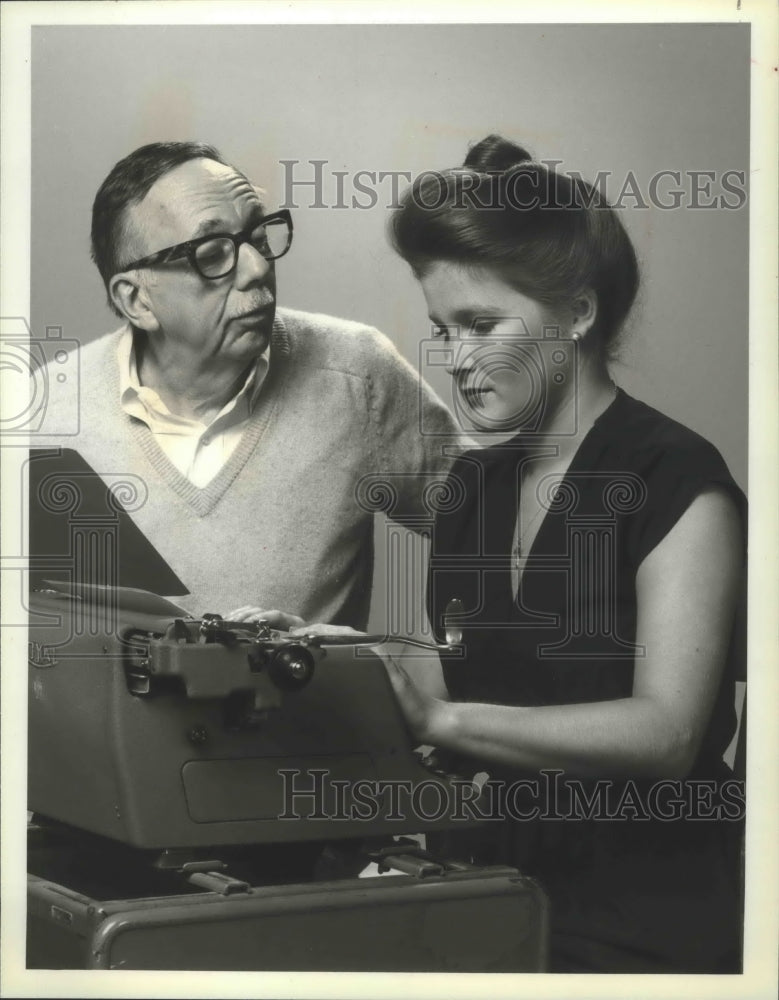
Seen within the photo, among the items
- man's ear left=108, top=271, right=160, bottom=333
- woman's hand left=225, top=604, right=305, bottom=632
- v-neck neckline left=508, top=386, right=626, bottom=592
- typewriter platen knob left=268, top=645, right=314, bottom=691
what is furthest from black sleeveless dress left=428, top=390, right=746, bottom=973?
man's ear left=108, top=271, right=160, bottom=333

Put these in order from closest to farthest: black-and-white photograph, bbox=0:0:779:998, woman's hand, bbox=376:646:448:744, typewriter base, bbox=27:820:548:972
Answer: typewriter base, bbox=27:820:548:972
woman's hand, bbox=376:646:448:744
black-and-white photograph, bbox=0:0:779:998

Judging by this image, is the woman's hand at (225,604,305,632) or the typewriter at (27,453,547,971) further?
the woman's hand at (225,604,305,632)

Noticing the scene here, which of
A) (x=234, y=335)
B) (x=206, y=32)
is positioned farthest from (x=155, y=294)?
(x=206, y=32)

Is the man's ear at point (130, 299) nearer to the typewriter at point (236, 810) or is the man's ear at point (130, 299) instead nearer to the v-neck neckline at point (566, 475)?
the typewriter at point (236, 810)

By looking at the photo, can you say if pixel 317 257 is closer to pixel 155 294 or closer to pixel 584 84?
pixel 155 294

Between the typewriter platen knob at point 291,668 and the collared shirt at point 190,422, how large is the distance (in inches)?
19.0

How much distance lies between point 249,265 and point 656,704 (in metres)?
0.99

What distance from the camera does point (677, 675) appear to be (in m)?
2.20

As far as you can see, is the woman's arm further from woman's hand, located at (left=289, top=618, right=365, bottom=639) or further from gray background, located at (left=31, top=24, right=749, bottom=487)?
gray background, located at (left=31, top=24, right=749, bottom=487)

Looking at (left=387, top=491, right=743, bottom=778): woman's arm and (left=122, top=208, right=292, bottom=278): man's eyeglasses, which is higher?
(left=122, top=208, right=292, bottom=278): man's eyeglasses

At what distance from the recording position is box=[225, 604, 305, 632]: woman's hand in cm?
219

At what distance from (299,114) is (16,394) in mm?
682

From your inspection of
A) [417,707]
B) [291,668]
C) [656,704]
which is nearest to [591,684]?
[656,704]

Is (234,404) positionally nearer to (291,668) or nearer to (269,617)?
(269,617)
